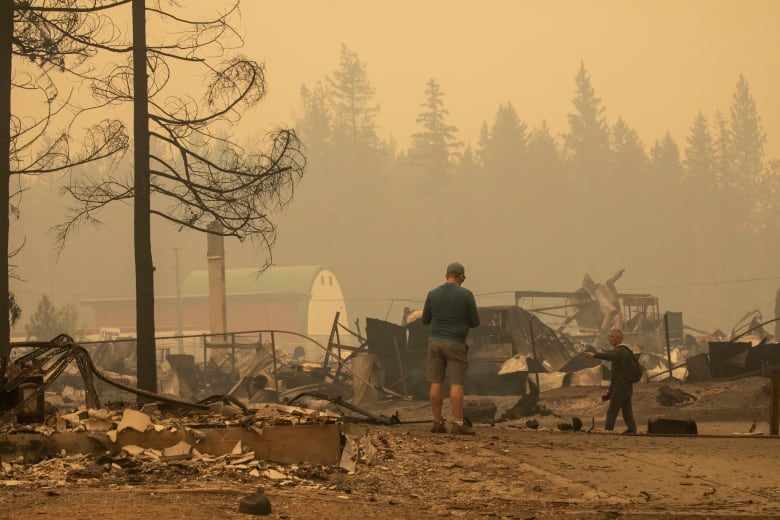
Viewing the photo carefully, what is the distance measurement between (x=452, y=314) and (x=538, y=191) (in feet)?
450

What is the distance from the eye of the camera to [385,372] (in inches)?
1257

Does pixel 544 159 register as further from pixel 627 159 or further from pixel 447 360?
pixel 447 360

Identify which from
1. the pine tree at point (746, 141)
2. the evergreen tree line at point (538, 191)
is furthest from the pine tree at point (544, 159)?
the pine tree at point (746, 141)

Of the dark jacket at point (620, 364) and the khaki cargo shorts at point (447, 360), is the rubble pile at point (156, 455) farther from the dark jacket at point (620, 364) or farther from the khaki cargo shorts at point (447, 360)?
the dark jacket at point (620, 364)

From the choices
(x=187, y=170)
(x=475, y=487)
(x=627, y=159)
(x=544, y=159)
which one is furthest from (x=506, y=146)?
(x=475, y=487)

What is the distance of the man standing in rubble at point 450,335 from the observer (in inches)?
516

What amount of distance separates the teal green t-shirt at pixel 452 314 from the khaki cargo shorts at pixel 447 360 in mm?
74

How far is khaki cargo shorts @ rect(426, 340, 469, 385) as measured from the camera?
13.1 m

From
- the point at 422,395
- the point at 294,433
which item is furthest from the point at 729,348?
the point at 294,433

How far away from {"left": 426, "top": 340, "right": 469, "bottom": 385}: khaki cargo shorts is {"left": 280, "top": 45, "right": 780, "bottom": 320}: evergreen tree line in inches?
4868

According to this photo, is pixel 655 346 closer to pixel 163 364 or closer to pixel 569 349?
pixel 569 349

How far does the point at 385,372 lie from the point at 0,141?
1641 cm

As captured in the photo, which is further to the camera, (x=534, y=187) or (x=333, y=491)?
(x=534, y=187)

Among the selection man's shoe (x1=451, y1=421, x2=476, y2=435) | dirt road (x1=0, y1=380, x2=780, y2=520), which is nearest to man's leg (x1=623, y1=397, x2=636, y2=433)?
dirt road (x1=0, y1=380, x2=780, y2=520)
